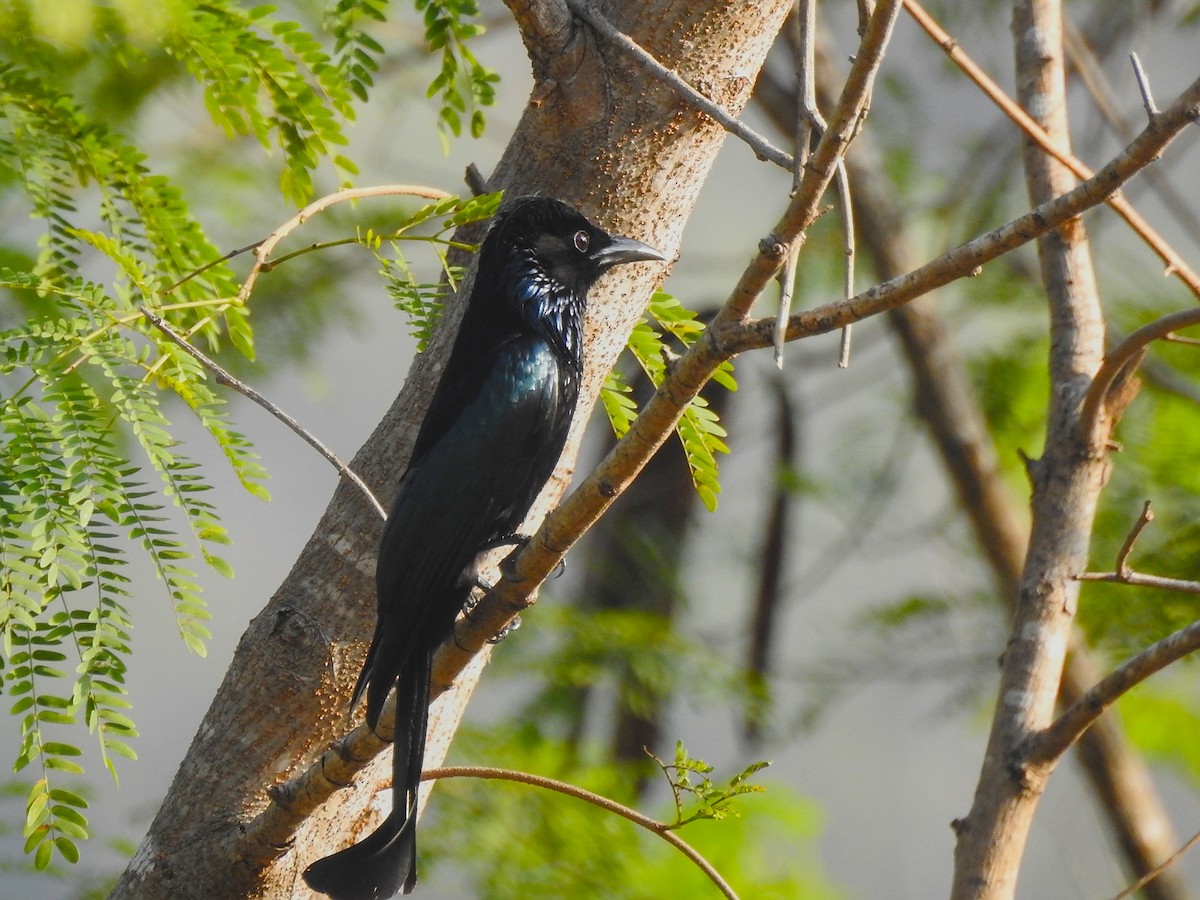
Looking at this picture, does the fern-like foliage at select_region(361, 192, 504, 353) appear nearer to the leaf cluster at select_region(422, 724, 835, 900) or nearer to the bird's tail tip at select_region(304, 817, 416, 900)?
the bird's tail tip at select_region(304, 817, 416, 900)

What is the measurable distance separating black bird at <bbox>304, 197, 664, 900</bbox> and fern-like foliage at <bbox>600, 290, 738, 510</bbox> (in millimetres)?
78

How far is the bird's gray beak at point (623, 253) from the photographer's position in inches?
73.4

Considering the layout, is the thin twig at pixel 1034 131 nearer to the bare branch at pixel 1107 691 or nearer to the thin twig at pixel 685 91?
the thin twig at pixel 685 91

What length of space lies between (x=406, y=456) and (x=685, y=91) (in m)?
0.71

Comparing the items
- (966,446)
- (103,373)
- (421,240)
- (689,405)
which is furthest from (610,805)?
(966,446)

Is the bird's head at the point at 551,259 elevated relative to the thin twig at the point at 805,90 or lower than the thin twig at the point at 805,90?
elevated

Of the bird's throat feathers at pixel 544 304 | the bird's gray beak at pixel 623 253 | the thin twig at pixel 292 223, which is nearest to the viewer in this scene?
the thin twig at pixel 292 223

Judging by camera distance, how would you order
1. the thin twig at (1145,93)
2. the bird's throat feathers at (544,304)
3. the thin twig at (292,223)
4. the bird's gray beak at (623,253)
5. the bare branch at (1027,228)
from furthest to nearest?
the bird's throat feathers at (544,304)
the bird's gray beak at (623,253)
the thin twig at (292,223)
the thin twig at (1145,93)
the bare branch at (1027,228)

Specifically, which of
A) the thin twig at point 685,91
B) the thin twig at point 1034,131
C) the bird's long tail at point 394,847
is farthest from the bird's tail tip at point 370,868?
the thin twig at point 1034,131

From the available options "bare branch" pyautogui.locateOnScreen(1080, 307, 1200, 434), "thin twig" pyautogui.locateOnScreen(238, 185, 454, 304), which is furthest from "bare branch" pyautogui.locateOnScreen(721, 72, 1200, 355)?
"thin twig" pyautogui.locateOnScreen(238, 185, 454, 304)

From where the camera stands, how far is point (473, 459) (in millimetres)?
1970

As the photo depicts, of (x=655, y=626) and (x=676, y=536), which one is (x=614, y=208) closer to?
(x=655, y=626)

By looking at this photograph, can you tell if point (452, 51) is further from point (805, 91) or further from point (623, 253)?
point (805, 91)

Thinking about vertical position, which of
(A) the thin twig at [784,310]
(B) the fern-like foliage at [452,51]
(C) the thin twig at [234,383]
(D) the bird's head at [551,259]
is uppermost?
(B) the fern-like foliage at [452,51]
